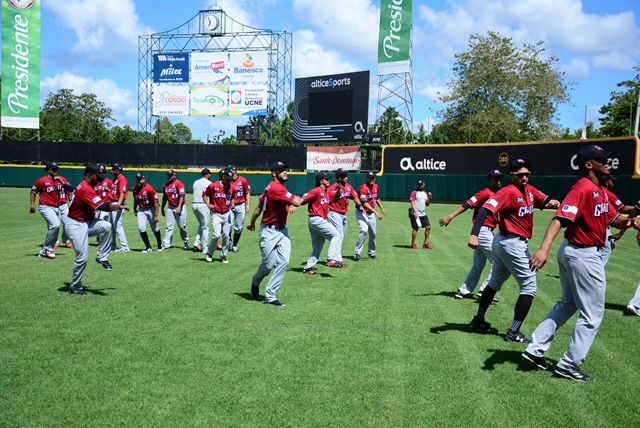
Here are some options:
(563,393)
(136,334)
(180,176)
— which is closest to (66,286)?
(136,334)

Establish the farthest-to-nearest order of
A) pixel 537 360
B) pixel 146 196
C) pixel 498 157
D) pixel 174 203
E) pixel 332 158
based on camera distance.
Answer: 1. pixel 332 158
2. pixel 498 157
3. pixel 174 203
4. pixel 146 196
5. pixel 537 360

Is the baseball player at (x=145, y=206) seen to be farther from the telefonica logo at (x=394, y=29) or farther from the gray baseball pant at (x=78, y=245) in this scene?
the telefonica logo at (x=394, y=29)

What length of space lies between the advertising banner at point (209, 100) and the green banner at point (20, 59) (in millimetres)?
12527

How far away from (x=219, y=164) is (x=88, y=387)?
43910 millimetres

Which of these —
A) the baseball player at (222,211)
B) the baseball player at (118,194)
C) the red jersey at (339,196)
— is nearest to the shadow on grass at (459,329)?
the red jersey at (339,196)

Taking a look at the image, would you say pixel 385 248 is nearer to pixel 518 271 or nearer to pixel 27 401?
pixel 518 271

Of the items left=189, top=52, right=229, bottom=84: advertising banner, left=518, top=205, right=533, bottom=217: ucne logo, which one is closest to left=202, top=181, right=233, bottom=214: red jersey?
left=518, top=205, right=533, bottom=217: ucne logo

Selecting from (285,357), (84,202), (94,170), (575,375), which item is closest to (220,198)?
(94,170)

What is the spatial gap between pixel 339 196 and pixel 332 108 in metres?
35.0

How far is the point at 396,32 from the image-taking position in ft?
145

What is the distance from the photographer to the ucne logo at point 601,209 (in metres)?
5.80

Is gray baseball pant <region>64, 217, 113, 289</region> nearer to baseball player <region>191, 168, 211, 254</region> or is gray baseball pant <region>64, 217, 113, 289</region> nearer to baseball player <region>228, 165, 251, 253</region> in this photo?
baseball player <region>191, 168, 211, 254</region>

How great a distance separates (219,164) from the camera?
48.6 meters

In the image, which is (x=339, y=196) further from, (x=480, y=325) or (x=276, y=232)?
(x=480, y=325)
